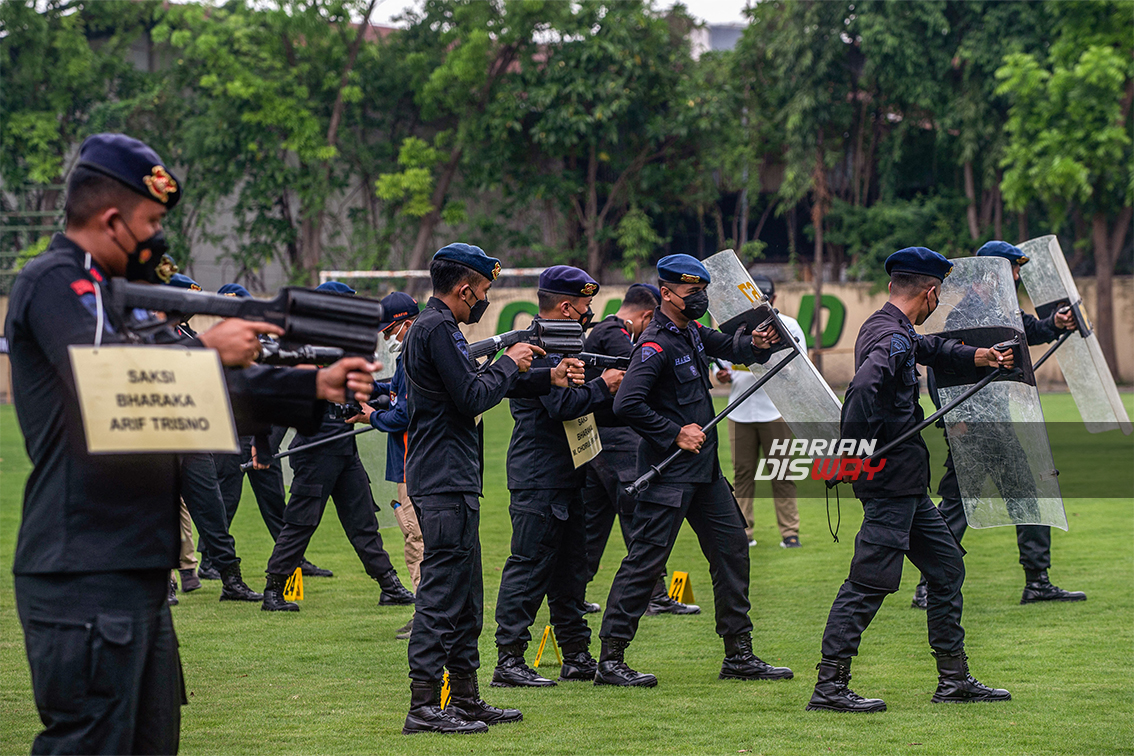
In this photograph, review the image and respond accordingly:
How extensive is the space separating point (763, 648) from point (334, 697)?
231cm

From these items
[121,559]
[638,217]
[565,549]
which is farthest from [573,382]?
[638,217]

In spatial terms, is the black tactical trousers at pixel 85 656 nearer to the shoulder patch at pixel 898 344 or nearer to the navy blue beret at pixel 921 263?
the shoulder patch at pixel 898 344

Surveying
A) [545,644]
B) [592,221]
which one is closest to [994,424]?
[545,644]

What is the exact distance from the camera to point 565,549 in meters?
6.02

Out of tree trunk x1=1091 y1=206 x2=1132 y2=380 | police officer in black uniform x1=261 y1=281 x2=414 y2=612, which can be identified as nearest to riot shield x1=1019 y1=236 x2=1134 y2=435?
police officer in black uniform x1=261 y1=281 x2=414 y2=612

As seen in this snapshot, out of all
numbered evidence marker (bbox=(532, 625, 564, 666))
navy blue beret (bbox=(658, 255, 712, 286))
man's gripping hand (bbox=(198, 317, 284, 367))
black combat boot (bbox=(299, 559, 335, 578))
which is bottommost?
black combat boot (bbox=(299, 559, 335, 578))

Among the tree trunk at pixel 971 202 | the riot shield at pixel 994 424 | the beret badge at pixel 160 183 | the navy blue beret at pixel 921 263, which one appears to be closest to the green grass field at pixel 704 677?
the riot shield at pixel 994 424

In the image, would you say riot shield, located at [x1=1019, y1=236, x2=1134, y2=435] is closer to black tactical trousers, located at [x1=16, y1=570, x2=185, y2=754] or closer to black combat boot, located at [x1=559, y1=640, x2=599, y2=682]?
black combat boot, located at [x1=559, y1=640, x2=599, y2=682]

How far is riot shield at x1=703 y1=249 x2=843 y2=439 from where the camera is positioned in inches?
258

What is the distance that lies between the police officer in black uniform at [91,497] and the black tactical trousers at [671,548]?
3.02m

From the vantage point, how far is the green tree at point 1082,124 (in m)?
26.1

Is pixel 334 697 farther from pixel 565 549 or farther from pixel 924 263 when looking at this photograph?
pixel 924 263

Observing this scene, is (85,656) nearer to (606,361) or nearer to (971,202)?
(606,361)

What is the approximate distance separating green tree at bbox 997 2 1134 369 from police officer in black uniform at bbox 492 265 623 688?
23205 millimetres
